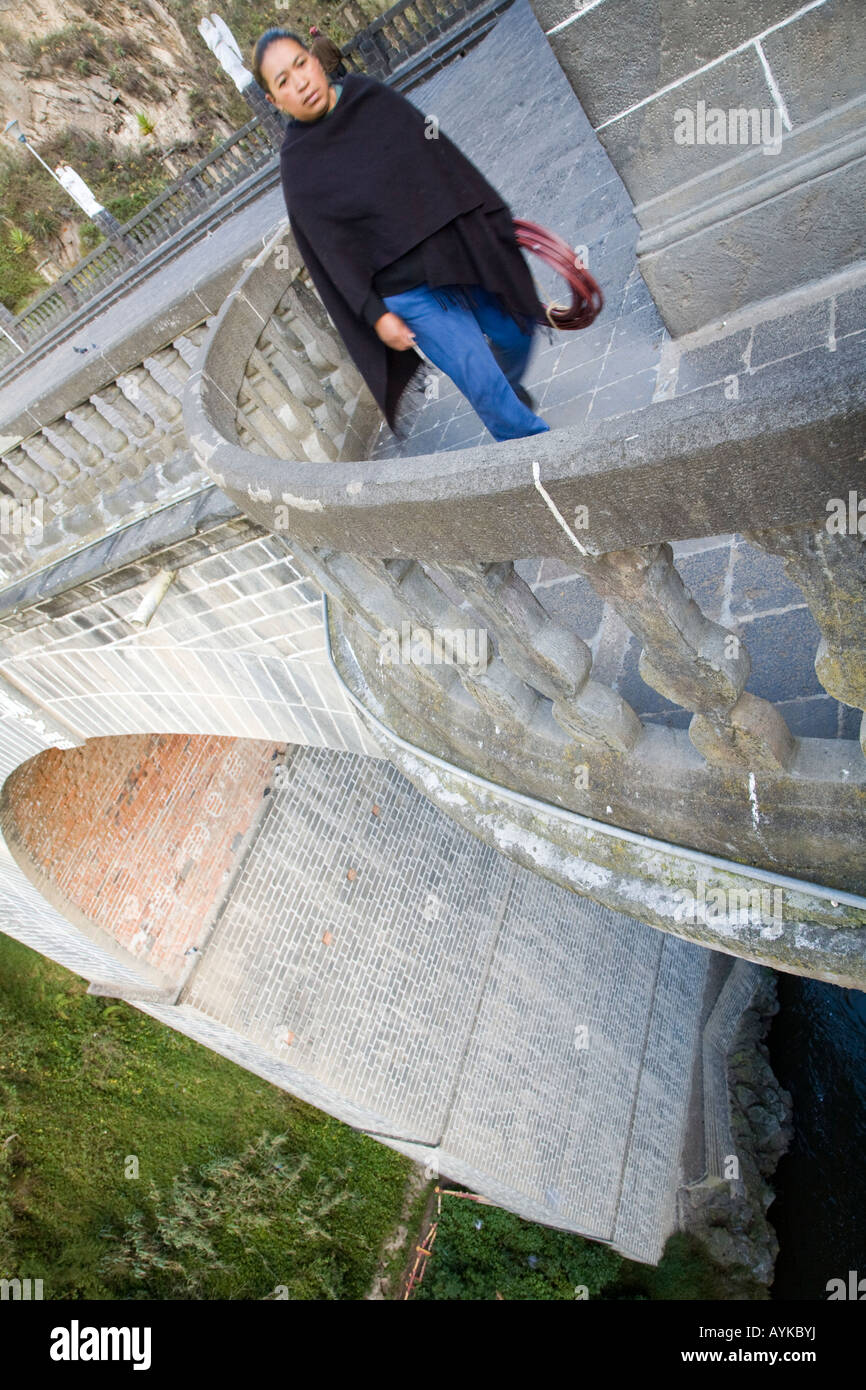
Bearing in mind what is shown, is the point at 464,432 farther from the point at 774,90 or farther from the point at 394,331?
the point at 774,90

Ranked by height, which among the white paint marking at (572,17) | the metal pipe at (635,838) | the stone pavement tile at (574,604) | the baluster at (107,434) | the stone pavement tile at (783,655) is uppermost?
the white paint marking at (572,17)

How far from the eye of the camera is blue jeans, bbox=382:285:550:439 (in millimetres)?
3080

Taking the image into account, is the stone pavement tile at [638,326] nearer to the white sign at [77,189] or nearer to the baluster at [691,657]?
the baluster at [691,657]

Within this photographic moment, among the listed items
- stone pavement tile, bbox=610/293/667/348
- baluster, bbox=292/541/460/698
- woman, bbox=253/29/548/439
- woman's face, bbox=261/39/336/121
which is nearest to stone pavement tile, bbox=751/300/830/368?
stone pavement tile, bbox=610/293/667/348

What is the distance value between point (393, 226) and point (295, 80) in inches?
19.9

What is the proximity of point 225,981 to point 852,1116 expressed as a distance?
831 cm

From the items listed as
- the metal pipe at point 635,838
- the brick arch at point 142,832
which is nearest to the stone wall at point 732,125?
the metal pipe at point 635,838

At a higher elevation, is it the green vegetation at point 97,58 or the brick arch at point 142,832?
the green vegetation at point 97,58

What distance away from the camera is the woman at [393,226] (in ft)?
9.26

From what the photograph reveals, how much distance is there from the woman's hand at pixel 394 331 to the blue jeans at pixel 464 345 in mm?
22

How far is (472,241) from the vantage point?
3.03 metres

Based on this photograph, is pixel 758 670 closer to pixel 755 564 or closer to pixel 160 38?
pixel 755 564

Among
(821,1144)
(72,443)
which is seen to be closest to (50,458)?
(72,443)

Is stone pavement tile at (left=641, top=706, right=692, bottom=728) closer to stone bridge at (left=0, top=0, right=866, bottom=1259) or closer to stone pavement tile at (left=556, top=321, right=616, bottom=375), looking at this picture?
stone bridge at (left=0, top=0, right=866, bottom=1259)
